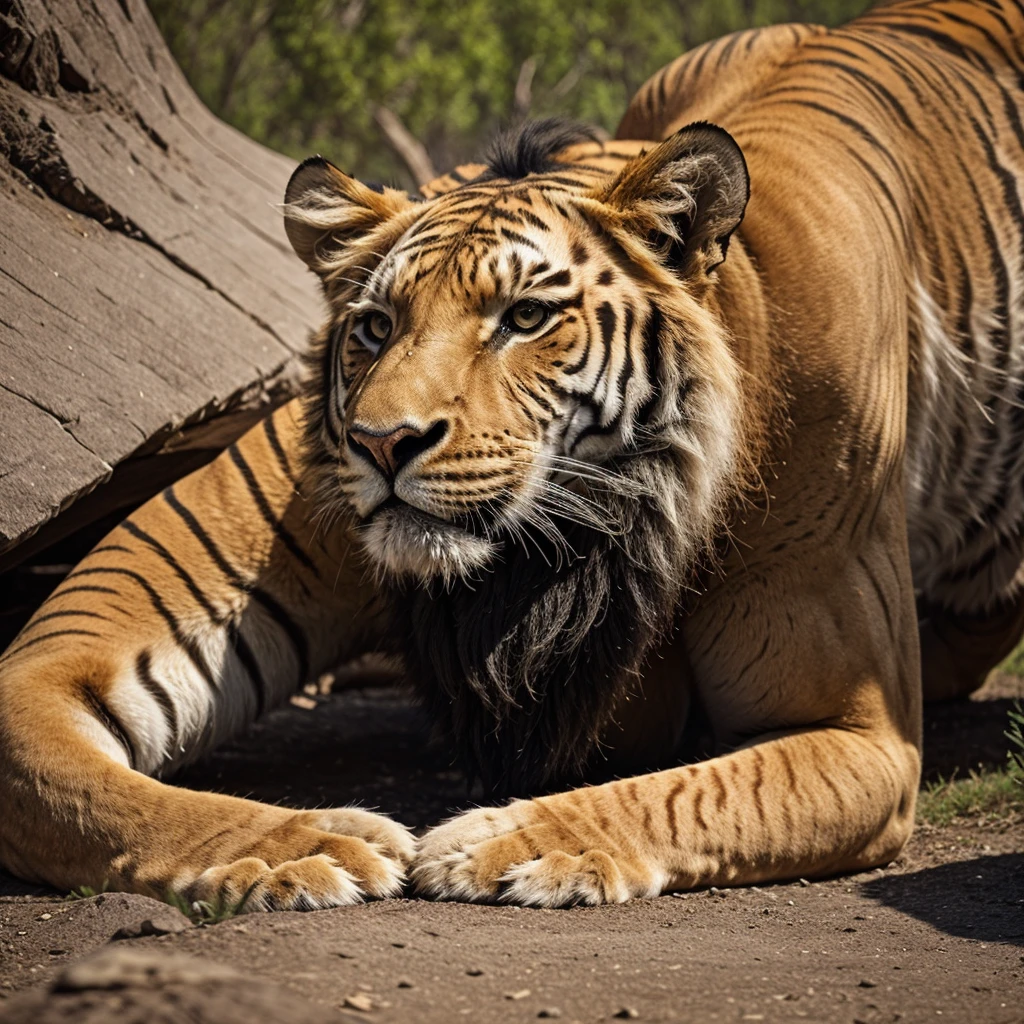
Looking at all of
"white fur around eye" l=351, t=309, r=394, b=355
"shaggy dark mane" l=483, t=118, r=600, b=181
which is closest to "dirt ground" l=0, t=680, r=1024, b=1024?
"white fur around eye" l=351, t=309, r=394, b=355

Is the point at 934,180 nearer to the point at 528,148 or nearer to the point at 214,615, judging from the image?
the point at 528,148

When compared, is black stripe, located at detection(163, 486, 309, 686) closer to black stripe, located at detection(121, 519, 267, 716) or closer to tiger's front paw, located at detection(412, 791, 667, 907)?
black stripe, located at detection(121, 519, 267, 716)

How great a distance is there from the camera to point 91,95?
478 centimetres

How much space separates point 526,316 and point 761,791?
1.21 metres

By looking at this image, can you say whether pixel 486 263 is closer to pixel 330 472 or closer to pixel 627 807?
pixel 330 472

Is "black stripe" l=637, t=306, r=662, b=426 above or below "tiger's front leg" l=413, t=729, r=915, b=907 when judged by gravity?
above

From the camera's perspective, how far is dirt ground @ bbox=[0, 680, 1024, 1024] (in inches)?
70.1

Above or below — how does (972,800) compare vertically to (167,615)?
above

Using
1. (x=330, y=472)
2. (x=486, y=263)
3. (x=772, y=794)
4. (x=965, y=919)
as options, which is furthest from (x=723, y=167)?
(x=965, y=919)

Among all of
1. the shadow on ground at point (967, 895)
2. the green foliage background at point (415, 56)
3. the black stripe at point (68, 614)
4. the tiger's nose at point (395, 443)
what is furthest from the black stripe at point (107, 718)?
the green foliage background at point (415, 56)

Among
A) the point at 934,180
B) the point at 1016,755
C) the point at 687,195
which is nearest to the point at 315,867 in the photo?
the point at 687,195

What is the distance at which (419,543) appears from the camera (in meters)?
2.97

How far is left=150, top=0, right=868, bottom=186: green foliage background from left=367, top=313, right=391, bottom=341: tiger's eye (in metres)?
6.50

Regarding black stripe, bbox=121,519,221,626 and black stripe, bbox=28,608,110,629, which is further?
black stripe, bbox=121,519,221,626
